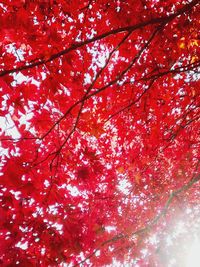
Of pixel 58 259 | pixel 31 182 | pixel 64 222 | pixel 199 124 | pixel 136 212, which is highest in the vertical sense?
pixel 199 124

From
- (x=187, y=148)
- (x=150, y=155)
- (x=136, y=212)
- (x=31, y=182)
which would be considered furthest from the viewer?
(x=136, y=212)

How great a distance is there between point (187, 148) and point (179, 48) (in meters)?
3.53

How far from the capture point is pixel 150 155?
7129 millimetres

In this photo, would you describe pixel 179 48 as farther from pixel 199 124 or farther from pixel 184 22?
pixel 199 124

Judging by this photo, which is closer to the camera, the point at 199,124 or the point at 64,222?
the point at 64,222

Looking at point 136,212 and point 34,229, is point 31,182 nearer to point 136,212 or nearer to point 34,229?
point 34,229

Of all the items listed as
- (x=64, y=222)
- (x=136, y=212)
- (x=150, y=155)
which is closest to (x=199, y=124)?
(x=150, y=155)

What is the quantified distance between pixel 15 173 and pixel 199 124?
19.2 ft

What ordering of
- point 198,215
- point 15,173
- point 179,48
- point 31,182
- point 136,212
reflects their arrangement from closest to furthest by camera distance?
point 15,173, point 31,182, point 179,48, point 136,212, point 198,215

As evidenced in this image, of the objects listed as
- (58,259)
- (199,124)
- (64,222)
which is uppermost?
(199,124)

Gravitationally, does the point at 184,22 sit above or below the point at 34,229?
above

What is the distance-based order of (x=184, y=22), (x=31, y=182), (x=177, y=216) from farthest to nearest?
(x=177, y=216), (x=184, y=22), (x=31, y=182)

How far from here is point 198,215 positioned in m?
14.0

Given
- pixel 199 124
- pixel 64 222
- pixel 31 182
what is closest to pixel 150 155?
pixel 199 124
